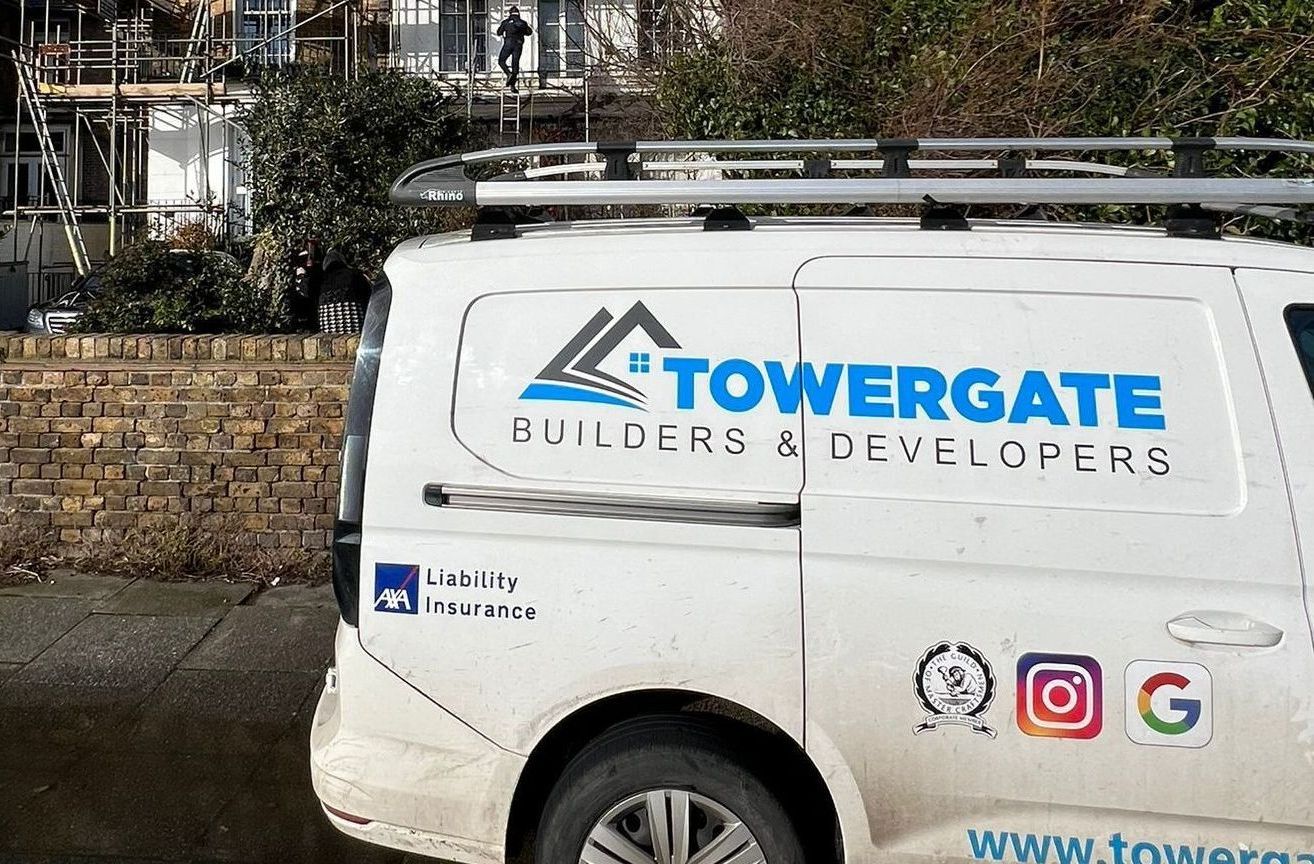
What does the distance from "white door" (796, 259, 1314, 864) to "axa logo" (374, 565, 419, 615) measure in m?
1.03

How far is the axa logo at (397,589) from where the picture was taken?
2877mm

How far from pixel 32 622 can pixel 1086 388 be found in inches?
210

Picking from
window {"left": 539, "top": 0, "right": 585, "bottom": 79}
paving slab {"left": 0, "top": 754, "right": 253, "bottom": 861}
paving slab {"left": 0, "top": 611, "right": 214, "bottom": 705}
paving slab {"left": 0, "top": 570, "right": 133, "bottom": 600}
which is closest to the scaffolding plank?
window {"left": 539, "top": 0, "right": 585, "bottom": 79}

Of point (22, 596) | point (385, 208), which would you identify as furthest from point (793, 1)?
point (22, 596)

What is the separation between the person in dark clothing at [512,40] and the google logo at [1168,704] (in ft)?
49.6

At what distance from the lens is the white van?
2.62 m

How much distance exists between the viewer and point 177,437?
6340 mm

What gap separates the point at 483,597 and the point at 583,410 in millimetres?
556

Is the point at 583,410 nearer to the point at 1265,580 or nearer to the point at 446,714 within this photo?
the point at 446,714

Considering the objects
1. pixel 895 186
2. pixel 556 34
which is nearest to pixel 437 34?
pixel 556 34

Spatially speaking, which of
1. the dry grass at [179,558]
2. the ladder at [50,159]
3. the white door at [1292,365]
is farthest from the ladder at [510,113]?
the white door at [1292,365]

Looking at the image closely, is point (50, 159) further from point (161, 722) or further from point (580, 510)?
point (580, 510)

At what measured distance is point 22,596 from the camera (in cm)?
601

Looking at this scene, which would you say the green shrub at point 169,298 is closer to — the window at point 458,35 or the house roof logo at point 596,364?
the house roof logo at point 596,364
